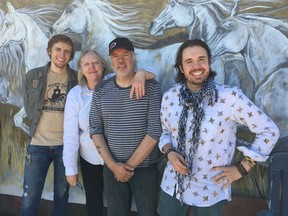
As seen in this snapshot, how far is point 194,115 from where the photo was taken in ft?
7.41

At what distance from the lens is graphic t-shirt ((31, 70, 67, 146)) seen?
130 inches

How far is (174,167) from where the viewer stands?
7.55 feet

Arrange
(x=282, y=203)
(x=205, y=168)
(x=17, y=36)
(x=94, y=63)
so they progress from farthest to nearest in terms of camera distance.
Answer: (x=17, y=36), (x=94, y=63), (x=205, y=168), (x=282, y=203)

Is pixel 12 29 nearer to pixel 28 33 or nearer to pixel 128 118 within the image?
pixel 28 33

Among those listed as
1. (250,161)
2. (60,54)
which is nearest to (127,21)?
(60,54)

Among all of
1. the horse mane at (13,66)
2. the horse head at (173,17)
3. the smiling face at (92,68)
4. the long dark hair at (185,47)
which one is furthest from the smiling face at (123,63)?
the horse mane at (13,66)

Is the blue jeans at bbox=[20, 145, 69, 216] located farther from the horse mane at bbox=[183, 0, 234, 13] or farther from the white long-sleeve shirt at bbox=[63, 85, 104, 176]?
the horse mane at bbox=[183, 0, 234, 13]

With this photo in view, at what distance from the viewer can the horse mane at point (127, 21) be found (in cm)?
353

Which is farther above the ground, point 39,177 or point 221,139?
point 221,139

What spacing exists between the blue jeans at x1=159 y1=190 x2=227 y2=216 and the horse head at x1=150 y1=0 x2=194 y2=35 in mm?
1649

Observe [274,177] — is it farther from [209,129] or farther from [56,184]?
[56,184]

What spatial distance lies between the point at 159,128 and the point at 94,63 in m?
0.85

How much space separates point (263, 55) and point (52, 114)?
1.90 meters

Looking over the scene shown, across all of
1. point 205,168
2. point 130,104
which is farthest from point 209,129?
point 130,104
